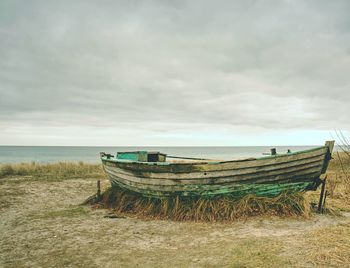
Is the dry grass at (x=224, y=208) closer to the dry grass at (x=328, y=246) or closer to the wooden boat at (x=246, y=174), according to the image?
the wooden boat at (x=246, y=174)

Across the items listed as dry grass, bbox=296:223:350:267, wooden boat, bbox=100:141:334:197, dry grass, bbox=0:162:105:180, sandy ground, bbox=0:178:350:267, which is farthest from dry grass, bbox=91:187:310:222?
dry grass, bbox=0:162:105:180

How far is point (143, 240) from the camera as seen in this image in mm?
5688

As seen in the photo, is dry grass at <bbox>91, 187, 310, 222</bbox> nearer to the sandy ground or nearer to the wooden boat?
the wooden boat

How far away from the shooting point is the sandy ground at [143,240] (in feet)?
14.9

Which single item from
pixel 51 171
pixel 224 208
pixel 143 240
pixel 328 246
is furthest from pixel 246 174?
pixel 51 171

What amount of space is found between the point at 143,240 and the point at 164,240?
0.42 m

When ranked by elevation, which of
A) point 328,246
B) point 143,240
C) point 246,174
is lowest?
point 143,240

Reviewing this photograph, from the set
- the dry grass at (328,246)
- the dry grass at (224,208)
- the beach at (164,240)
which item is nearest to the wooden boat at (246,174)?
the dry grass at (224,208)

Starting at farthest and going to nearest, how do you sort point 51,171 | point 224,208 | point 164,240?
1. point 51,171
2. point 224,208
3. point 164,240

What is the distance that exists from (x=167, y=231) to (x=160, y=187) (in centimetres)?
147

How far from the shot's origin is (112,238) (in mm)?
5797

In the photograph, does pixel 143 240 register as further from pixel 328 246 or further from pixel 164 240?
pixel 328 246

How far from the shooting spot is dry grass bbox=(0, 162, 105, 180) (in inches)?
632

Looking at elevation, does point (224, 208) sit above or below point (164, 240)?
above
